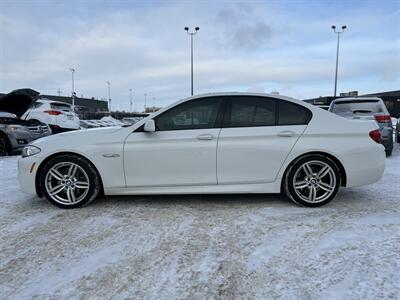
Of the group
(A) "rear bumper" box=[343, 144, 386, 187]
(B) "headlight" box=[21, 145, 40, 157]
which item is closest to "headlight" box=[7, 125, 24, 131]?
(B) "headlight" box=[21, 145, 40, 157]

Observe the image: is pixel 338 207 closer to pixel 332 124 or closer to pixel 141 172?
pixel 332 124

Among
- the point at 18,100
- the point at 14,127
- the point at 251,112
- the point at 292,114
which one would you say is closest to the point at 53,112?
the point at 18,100

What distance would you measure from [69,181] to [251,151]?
7.51 feet

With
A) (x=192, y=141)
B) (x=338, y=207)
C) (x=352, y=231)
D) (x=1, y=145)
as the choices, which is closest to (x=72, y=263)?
(x=192, y=141)

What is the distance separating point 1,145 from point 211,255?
7.84 metres

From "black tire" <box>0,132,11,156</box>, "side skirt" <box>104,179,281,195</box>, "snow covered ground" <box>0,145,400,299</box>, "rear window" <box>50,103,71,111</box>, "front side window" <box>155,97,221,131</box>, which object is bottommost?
"snow covered ground" <box>0,145,400,299</box>

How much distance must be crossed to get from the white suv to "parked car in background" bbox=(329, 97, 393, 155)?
922cm

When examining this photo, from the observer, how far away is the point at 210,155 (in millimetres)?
4020

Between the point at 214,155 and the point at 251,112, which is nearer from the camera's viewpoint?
the point at 214,155

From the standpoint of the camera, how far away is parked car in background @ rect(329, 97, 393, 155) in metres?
7.70

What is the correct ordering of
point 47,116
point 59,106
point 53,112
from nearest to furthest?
1. point 47,116
2. point 53,112
3. point 59,106

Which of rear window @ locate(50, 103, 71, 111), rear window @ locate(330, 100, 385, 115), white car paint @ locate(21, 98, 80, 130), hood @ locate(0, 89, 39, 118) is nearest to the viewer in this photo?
rear window @ locate(330, 100, 385, 115)

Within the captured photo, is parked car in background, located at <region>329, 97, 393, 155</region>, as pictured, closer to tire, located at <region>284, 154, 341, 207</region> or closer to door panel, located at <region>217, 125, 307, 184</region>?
tire, located at <region>284, 154, 341, 207</region>

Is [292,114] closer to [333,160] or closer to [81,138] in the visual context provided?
[333,160]
